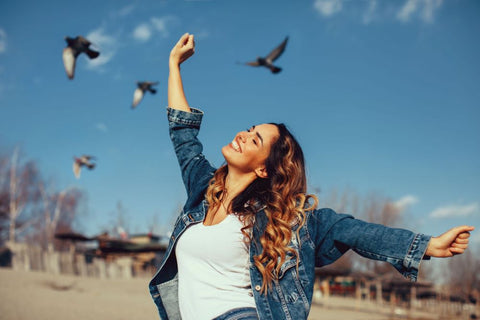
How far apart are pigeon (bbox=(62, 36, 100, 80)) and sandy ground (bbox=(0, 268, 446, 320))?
5.99m

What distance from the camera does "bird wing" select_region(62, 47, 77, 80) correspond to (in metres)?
7.46

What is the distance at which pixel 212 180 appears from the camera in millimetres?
2418

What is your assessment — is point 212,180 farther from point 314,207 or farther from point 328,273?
point 328,273

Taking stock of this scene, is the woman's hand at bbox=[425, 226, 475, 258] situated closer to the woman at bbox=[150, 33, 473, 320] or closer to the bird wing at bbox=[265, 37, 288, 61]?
the woman at bbox=[150, 33, 473, 320]

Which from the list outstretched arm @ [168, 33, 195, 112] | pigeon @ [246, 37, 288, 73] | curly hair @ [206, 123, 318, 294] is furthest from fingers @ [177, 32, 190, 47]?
pigeon @ [246, 37, 288, 73]

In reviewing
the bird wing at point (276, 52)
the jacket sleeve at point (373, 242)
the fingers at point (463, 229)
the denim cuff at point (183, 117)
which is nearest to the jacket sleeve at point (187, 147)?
the denim cuff at point (183, 117)

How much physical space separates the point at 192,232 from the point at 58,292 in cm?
1391

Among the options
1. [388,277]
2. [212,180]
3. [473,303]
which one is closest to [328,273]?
[388,277]

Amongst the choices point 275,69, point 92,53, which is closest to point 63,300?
point 92,53

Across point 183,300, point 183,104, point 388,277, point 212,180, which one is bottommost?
point 388,277

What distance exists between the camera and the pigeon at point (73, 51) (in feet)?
23.6

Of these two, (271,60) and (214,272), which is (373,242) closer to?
(214,272)

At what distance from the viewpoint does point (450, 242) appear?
5.29 feet

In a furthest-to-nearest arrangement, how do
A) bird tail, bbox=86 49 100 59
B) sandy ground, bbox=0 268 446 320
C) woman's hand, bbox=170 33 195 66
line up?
1. sandy ground, bbox=0 268 446 320
2. bird tail, bbox=86 49 100 59
3. woman's hand, bbox=170 33 195 66
